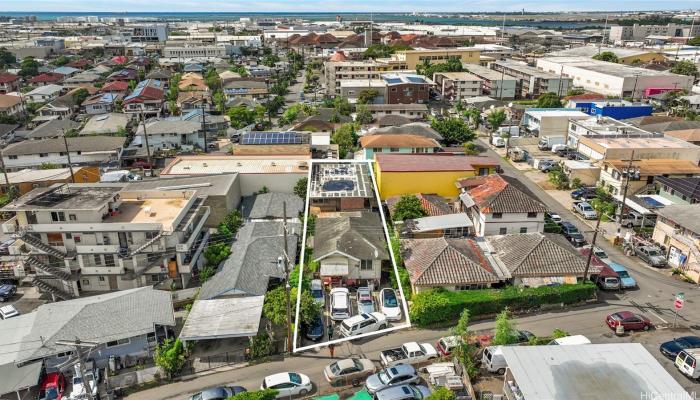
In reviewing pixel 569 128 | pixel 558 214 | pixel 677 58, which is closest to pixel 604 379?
pixel 558 214

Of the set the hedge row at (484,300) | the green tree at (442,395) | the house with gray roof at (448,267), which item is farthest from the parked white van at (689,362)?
the green tree at (442,395)

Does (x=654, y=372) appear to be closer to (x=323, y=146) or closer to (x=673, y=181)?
(x=673, y=181)

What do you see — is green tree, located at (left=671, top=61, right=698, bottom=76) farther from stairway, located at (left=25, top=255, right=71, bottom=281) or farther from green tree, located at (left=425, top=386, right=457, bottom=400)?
stairway, located at (left=25, top=255, right=71, bottom=281)

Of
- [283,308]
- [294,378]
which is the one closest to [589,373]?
[294,378]

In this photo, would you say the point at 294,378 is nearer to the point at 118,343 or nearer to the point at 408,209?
the point at 118,343

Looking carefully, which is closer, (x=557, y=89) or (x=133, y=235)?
(x=133, y=235)

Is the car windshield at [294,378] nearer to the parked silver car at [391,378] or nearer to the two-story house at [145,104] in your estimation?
the parked silver car at [391,378]
